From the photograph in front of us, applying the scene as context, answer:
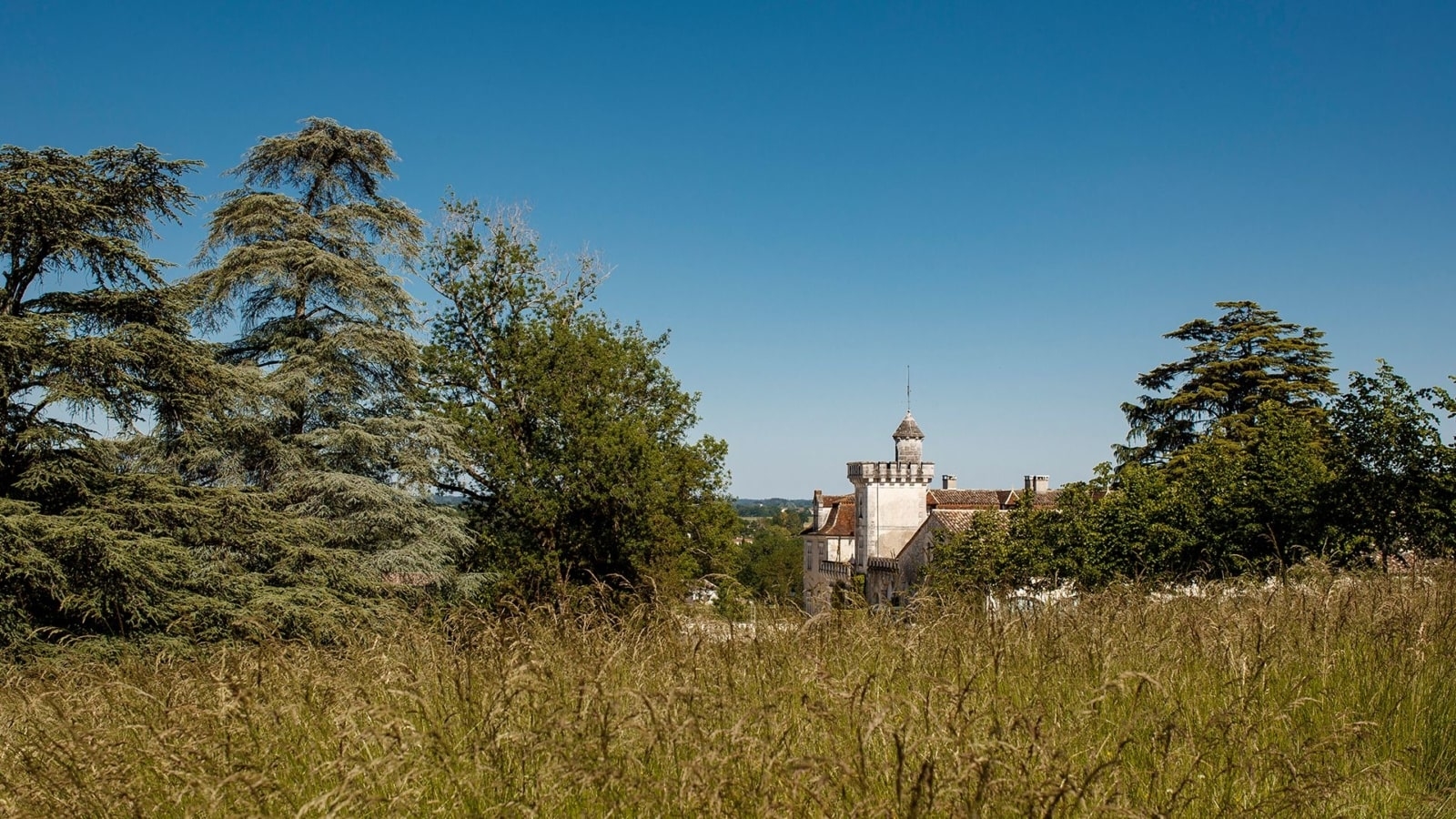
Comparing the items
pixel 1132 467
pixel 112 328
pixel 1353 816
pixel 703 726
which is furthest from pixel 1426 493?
pixel 112 328

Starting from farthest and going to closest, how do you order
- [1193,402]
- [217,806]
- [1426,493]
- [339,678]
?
[1193,402] → [1426,493] → [339,678] → [217,806]

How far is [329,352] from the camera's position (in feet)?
57.8

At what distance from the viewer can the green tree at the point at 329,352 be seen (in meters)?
16.8

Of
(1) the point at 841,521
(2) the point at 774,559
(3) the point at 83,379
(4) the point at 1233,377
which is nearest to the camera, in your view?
(3) the point at 83,379

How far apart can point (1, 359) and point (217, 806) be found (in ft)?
37.2

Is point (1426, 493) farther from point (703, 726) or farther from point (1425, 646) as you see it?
point (703, 726)

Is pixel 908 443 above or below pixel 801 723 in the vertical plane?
above

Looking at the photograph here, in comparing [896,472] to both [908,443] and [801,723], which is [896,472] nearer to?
[908,443]

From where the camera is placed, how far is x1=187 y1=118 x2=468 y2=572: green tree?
16828 mm

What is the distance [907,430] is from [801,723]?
1891 inches

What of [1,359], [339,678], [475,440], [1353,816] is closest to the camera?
[1353,816]

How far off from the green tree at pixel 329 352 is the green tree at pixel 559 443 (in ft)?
6.01

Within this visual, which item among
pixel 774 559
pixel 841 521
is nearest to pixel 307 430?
pixel 841 521

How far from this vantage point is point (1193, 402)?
113 feet
